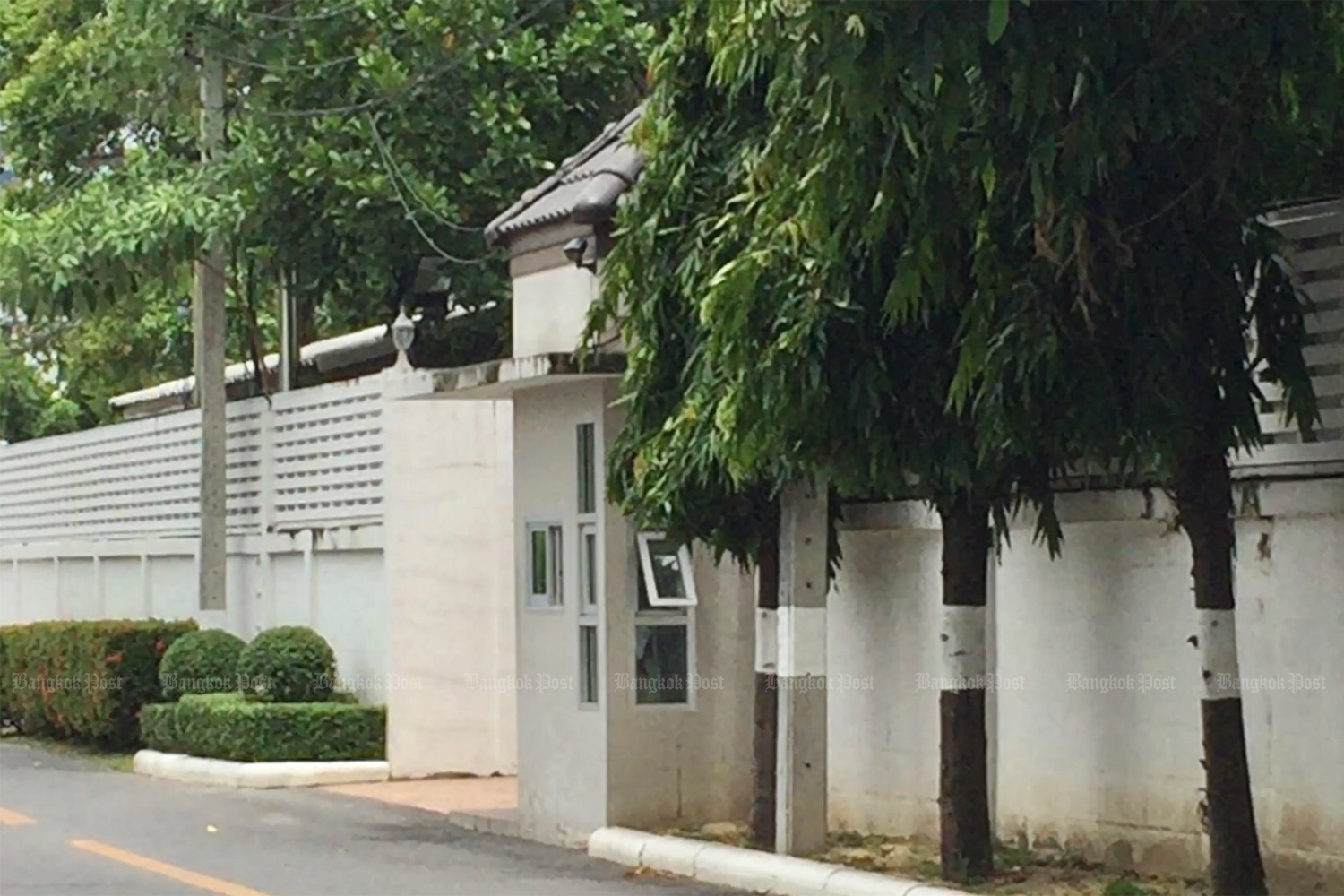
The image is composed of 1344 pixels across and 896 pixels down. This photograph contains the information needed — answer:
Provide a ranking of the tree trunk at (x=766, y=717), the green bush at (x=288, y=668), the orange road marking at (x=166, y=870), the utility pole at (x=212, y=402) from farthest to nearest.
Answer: the utility pole at (x=212, y=402) → the green bush at (x=288, y=668) → the tree trunk at (x=766, y=717) → the orange road marking at (x=166, y=870)

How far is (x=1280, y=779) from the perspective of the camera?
37.5 ft

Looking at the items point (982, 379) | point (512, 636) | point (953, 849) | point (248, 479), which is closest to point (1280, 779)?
point (953, 849)

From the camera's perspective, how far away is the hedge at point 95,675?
2270 cm

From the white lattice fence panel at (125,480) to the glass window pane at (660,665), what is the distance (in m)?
9.05

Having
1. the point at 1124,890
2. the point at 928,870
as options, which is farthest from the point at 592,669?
the point at 1124,890

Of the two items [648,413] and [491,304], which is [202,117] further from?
[648,413]

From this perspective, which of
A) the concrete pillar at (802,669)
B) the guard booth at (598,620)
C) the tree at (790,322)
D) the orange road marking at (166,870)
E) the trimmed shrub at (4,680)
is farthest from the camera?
the trimmed shrub at (4,680)

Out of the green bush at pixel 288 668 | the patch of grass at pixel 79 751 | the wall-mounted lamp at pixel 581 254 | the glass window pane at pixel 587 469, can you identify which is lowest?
the patch of grass at pixel 79 751

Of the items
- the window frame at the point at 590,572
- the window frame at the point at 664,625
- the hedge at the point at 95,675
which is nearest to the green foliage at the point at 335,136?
the hedge at the point at 95,675

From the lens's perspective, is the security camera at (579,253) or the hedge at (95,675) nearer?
the security camera at (579,253)

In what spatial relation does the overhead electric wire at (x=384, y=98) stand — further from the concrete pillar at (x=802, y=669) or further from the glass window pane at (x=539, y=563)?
the concrete pillar at (x=802, y=669)

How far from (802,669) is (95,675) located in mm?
11562

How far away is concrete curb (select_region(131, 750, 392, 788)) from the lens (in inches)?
760

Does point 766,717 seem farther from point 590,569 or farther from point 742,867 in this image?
point 590,569
